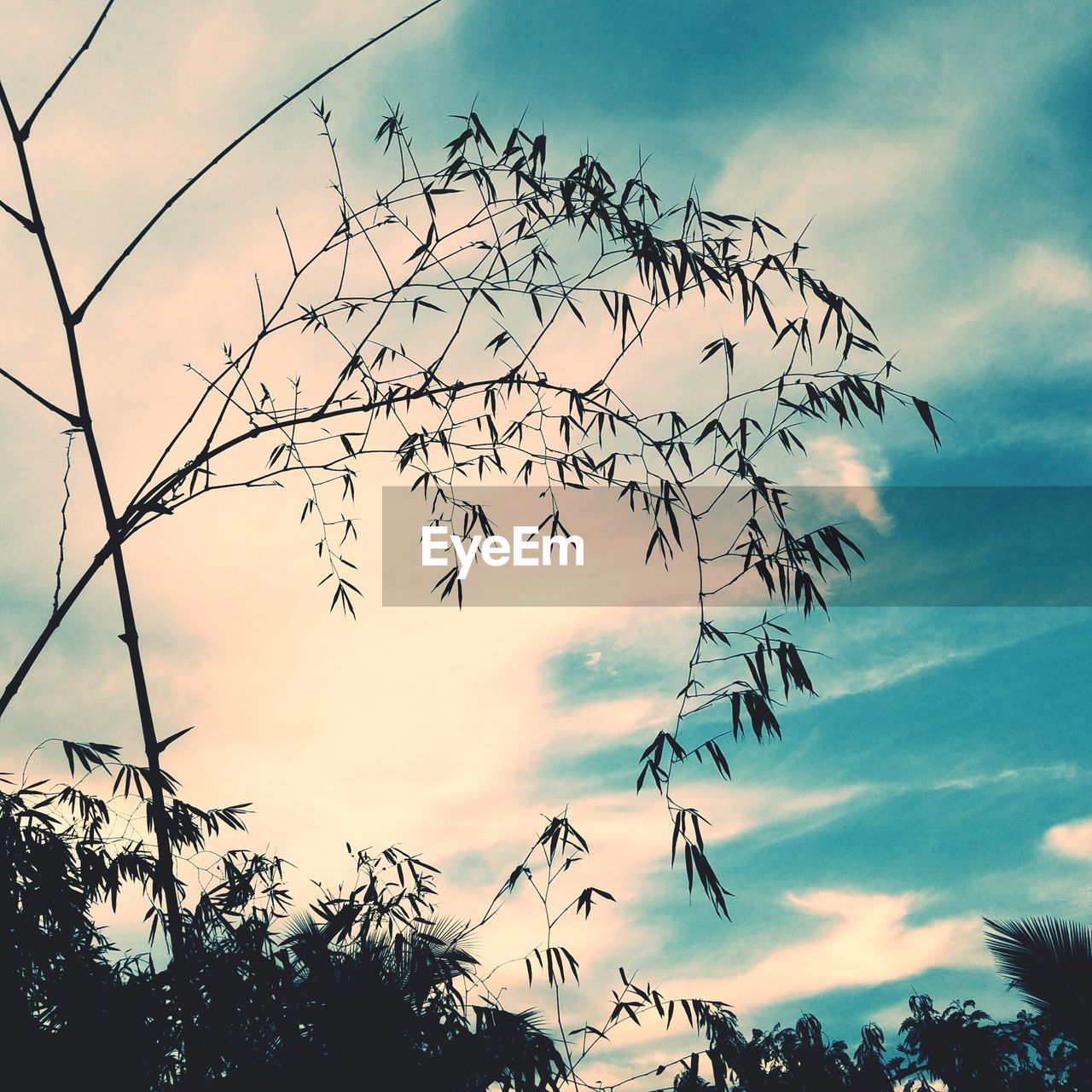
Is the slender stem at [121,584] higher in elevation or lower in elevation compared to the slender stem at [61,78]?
lower

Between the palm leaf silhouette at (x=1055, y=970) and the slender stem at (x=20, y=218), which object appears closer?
the slender stem at (x=20, y=218)

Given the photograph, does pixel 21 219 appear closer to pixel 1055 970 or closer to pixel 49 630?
pixel 49 630

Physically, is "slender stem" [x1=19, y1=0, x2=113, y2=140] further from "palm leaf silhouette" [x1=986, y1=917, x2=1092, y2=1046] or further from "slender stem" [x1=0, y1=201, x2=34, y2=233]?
"palm leaf silhouette" [x1=986, y1=917, x2=1092, y2=1046]

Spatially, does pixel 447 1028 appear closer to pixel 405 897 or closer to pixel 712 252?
pixel 405 897

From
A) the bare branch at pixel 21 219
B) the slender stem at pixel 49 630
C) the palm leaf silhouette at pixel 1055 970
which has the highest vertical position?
the bare branch at pixel 21 219

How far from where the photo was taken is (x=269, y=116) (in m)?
3.47

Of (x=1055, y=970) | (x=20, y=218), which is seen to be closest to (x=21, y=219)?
(x=20, y=218)

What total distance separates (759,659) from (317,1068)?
2230 mm

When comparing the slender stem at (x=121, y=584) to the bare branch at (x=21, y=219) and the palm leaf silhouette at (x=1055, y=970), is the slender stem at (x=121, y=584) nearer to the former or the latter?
the bare branch at (x=21, y=219)

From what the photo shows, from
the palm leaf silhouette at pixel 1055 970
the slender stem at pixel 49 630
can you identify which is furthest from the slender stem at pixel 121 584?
the palm leaf silhouette at pixel 1055 970

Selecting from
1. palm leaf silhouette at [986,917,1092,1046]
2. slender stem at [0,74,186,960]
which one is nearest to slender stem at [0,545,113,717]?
slender stem at [0,74,186,960]

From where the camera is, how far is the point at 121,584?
3506mm

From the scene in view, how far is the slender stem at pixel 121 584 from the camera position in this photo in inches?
134

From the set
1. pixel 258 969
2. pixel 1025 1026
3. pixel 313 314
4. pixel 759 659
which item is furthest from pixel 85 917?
pixel 1025 1026
